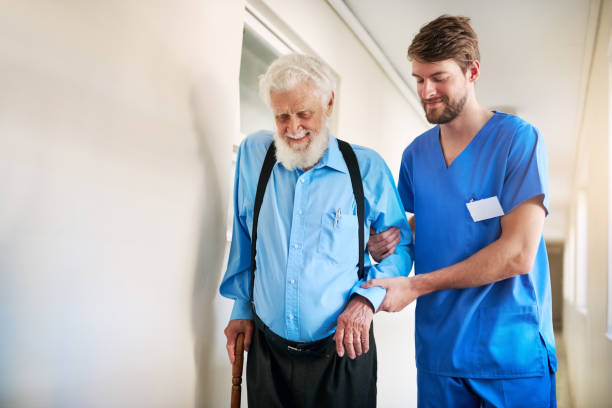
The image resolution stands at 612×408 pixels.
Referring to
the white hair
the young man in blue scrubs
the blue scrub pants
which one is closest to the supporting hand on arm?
the young man in blue scrubs

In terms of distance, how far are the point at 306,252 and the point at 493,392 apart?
0.74m

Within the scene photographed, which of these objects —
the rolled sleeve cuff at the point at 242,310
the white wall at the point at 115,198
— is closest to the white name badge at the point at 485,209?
the rolled sleeve cuff at the point at 242,310

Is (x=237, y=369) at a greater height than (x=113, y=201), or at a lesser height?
lesser

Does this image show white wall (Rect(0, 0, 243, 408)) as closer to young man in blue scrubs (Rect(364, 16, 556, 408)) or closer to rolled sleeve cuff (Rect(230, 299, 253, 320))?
rolled sleeve cuff (Rect(230, 299, 253, 320))

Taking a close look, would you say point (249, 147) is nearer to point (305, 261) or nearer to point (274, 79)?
point (274, 79)

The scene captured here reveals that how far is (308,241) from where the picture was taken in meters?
1.43

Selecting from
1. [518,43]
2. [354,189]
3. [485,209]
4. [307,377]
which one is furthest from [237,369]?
[518,43]

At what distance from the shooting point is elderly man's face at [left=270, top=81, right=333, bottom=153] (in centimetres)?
149

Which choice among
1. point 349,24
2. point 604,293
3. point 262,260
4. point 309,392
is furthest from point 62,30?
point 604,293

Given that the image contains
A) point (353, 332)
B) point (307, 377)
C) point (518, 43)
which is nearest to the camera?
point (353, 332)

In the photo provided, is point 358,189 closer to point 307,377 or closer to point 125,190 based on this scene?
point 307,377

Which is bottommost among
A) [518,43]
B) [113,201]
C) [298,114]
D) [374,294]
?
[374,294]

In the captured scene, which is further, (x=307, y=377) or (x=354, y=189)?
(x=354, y=189)

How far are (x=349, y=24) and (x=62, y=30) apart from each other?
258 centimetres
